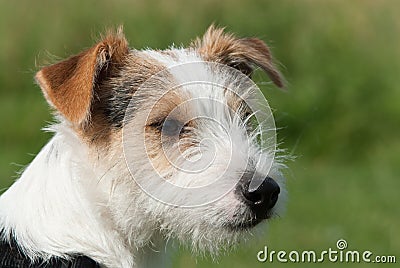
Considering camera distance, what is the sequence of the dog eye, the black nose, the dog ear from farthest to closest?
1. the dog ear
2. the dog eye
3. the black nose

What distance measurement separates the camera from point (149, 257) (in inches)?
172

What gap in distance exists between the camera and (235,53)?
491 cm

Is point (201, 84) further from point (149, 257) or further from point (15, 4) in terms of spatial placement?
point (15, 4)

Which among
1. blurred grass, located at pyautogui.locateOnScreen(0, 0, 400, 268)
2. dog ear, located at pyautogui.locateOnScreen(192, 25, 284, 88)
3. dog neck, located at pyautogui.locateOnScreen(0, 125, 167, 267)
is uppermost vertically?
blurred grass, located at pyautogui.locateOnScreen(0, 0, 400, 268)

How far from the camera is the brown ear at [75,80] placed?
406 centimetres

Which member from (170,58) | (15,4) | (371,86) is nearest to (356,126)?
(371,86)

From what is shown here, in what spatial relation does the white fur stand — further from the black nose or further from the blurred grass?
the blurred grass

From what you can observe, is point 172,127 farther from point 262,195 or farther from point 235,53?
point 235,53

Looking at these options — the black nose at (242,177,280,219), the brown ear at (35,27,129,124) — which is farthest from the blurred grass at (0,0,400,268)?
the brown ear at (35,27,129,124)

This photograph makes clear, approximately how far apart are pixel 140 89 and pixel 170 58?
9.3 inches

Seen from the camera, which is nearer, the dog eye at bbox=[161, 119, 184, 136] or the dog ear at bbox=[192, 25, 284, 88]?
the dog eye at bbox=[161, 119, 184, 136]

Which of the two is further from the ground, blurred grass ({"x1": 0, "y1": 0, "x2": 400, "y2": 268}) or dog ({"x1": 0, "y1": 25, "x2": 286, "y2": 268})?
blurred grass ({"x1": 0, "y1": 0, "x2": 400, "y2": 268})

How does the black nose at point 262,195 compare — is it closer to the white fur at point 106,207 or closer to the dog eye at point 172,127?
the white fur at point 106,207

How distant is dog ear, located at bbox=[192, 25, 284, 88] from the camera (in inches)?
191
